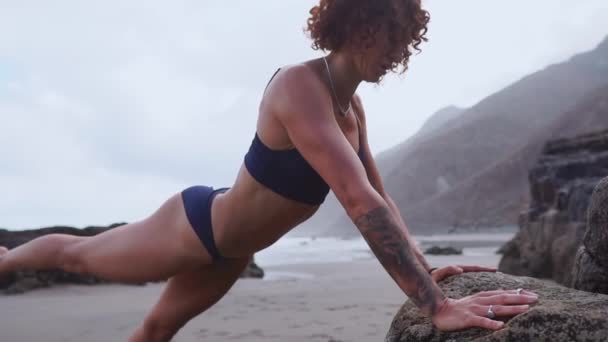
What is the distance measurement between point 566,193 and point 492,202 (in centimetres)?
4441

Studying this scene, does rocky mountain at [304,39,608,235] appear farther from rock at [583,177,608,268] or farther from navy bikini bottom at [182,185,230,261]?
navy bikini bottom at [182,185,230,261]

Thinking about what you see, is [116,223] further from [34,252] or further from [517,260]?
[34,252]

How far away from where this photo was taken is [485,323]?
1.86 meters

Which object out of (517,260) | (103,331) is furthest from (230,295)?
(517,260)

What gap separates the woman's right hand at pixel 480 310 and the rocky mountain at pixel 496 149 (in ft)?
110

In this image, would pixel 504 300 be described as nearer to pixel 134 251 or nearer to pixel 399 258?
pixel 399 258

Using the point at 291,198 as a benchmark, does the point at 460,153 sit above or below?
above

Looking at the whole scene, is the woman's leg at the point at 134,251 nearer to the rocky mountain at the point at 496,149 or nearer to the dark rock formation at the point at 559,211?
the dark rock formation at the point at 559,211

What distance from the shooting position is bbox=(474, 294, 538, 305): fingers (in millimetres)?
1975

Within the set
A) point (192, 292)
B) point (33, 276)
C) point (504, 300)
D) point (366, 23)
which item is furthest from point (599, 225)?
point (33, 276)

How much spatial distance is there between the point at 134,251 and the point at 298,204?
2.41ft

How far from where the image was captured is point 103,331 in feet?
15.3

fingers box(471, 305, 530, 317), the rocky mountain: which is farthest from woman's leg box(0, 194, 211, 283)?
the rocky mountain

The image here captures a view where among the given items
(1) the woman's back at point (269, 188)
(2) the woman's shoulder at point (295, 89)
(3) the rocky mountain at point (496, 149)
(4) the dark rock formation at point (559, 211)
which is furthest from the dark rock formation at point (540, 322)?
(3) the rocky mountain at point (496, 149)
